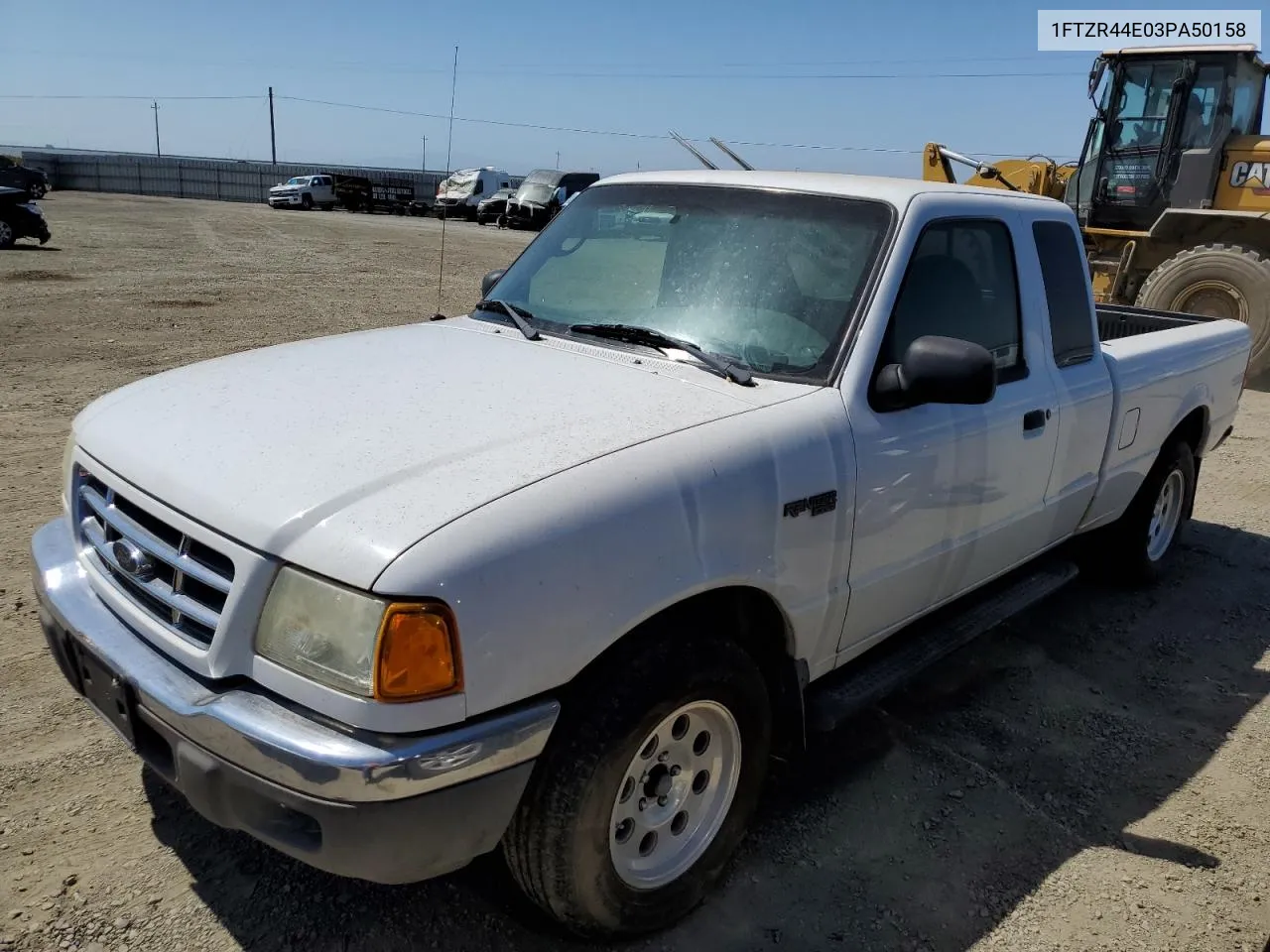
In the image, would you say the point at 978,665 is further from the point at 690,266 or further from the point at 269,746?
the point at 269,746

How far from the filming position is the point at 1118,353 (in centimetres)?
432

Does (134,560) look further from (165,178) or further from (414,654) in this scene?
(165,178)

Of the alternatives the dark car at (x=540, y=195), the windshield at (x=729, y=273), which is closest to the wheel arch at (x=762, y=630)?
the windshield at (x=729, y=273)

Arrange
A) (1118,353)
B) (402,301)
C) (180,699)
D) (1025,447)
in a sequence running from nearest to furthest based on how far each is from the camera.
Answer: (180,699) < (1025,447) < (1118,353) < (402,301)

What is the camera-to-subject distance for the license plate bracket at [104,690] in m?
2.32

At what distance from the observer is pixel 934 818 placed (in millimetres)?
3229

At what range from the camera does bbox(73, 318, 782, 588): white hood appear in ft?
6.83

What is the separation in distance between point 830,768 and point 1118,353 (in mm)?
2277

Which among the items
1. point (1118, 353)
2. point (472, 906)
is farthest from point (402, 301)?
point (472, 906)

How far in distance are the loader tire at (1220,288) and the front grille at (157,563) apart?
1055cm

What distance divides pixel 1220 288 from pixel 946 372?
9.60 m

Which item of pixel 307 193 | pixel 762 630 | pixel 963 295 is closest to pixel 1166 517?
pixel 963 295

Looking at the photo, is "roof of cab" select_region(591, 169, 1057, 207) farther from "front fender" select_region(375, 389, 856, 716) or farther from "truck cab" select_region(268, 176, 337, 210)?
"truck cab" select_region(268, 176, 337, 210)

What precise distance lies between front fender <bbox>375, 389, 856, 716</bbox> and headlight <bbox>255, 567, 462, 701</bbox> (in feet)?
0.15
